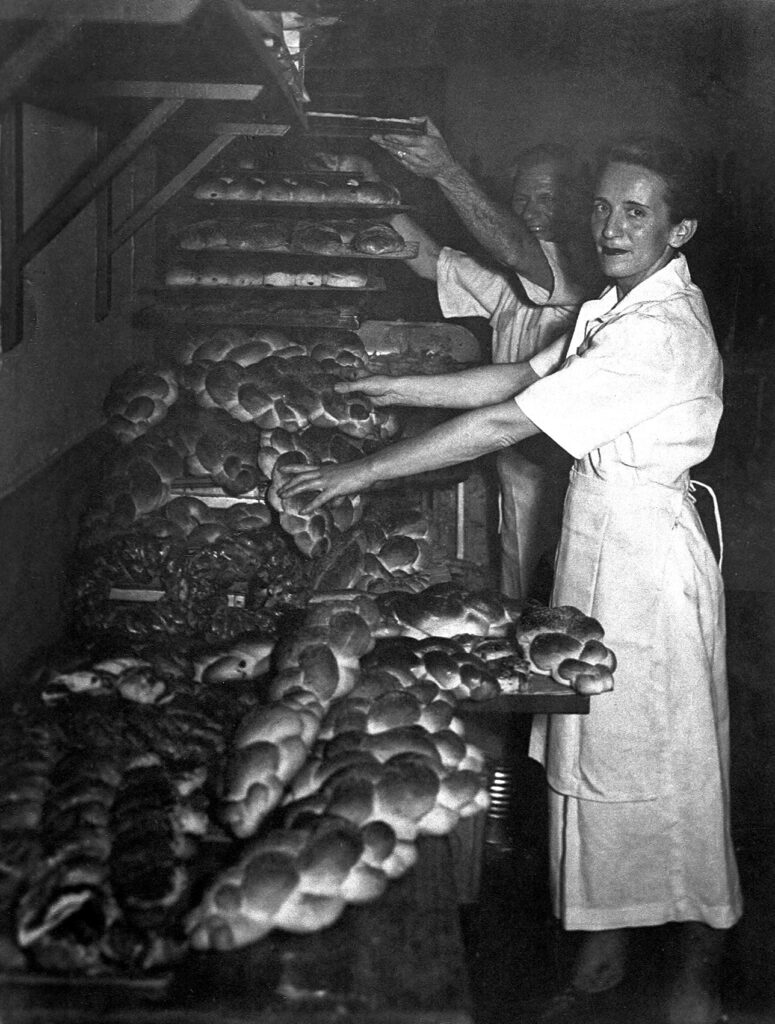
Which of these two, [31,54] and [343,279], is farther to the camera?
[343,279]

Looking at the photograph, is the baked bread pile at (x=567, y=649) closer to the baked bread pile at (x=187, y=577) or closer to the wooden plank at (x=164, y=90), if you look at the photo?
the baked bread pile at (x=187, y=577)

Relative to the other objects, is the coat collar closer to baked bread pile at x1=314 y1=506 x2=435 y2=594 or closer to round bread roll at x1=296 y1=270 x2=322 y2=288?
baked bread pile at x1=314 y1=506 x2=435 y2=594

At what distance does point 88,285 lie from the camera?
2.71 metres

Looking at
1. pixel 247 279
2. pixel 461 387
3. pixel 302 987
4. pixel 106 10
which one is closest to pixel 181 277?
pixel 247 279

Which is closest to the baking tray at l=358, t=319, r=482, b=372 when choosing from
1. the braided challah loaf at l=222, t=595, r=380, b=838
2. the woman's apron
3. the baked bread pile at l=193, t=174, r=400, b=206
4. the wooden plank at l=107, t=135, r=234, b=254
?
the baked bread pile at l=193, t=174, r=400, b=206

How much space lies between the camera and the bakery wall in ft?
6.57

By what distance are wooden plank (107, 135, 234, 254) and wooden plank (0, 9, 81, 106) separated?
4.82 feet

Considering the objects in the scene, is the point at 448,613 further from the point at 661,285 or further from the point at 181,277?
the point at 181,277

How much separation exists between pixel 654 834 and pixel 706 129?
Answer: 3.41m

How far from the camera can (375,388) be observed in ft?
9.37

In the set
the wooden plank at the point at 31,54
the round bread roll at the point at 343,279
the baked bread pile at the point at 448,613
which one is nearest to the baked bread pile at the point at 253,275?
the round bread roll at the point at 343,279

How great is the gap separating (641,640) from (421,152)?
148 centimetres

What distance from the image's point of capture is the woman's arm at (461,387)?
9.47 feet

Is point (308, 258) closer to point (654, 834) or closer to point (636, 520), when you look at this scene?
point (636, 520)
